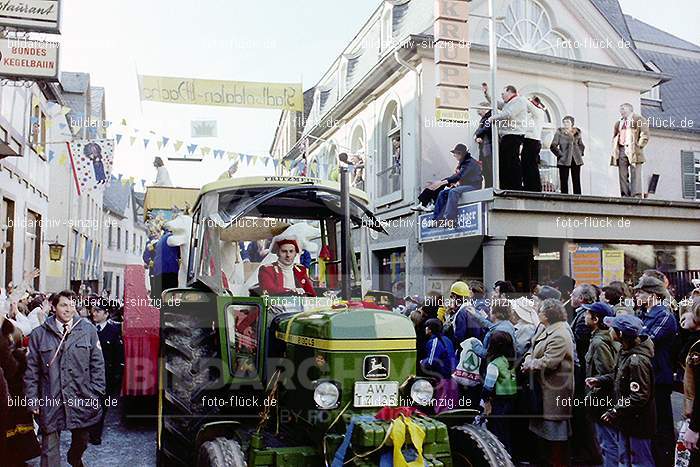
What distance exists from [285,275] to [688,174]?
55.6 feet

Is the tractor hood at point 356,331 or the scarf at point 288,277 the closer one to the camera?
the tractor hood at point 356,331

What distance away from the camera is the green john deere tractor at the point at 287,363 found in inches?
166

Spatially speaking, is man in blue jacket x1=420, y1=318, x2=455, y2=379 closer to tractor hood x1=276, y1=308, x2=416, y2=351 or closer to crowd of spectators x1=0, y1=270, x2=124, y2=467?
tractor hood x1=276, y1=308, x2=416, y2=351

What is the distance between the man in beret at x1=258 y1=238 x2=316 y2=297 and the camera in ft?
17.7

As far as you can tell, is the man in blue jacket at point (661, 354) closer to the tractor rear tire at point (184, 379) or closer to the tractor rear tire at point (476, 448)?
the tractor rear tire at point (476, 448)

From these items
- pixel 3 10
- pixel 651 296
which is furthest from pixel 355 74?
pixel 651 296

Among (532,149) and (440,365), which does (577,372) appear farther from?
(532,149)

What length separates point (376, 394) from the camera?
14.2 ft

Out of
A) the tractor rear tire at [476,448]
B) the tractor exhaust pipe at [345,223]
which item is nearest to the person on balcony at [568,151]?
the tractor exhaust pipe at [345,223]

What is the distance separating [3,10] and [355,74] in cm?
1025

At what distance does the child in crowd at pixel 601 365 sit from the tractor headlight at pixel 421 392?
2.14 meters

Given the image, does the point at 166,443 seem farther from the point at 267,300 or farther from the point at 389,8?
the point at 389,8

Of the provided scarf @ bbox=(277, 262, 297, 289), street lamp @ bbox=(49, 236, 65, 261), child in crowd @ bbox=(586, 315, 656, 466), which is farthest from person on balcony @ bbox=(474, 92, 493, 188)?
street lamp @ bbox=(49, 236, 65, 261)

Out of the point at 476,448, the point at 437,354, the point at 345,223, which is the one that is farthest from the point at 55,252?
the point at 476,448
